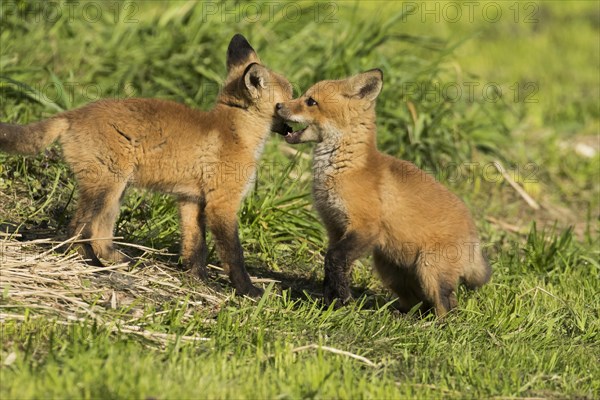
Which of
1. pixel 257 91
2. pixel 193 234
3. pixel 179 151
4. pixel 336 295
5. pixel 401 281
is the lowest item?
pixel 401 281

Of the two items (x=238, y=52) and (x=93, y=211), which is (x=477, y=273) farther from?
(x=93, y=211)

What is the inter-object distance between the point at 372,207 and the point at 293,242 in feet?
4.89

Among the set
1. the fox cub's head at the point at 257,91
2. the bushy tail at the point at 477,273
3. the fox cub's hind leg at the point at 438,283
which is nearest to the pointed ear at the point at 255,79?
the fox cub's head at the point at 257,91

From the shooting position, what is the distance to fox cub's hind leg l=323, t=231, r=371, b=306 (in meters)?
5.91

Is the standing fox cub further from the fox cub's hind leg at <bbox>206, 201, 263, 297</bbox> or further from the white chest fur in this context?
the fox cub's hind leg at <bbox>206, 201, 263, 297</bbox>

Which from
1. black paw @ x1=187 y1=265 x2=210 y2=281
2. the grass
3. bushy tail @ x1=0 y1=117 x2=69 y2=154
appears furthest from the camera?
black paw @ x1=187 y1=265 x2=210 y2=281

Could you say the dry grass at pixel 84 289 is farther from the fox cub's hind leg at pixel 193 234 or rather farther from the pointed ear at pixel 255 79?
A: the pointed ear at pixel 255 79

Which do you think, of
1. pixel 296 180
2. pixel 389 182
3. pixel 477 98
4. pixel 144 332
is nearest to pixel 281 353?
pixel 144 332

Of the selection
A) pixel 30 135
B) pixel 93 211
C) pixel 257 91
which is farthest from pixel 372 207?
pixel 30 135

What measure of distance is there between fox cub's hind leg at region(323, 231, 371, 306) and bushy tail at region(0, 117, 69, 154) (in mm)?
1914

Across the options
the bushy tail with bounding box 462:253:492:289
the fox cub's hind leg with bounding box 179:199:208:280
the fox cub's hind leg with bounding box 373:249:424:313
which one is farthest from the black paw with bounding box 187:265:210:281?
the bushy tail with bounding box 462:253:492:289

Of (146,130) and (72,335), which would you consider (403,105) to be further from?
(72,335)

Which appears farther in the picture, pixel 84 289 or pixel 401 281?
pixel 401 281

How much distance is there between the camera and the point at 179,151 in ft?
19.7
